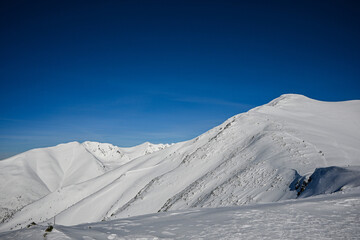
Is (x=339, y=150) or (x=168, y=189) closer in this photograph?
(x=339, y=150)

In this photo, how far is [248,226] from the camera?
7.64 meters

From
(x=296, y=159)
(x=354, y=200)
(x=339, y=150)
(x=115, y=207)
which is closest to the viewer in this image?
(x=354, y=200)

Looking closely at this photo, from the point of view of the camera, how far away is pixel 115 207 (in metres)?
49.3

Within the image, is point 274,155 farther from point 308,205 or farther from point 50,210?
point 50,210

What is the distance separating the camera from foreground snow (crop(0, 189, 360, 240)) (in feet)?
21.5

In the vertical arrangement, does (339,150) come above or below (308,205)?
above

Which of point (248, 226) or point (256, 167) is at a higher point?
point (256, 167)

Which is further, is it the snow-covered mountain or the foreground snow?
the snow-covered mountain

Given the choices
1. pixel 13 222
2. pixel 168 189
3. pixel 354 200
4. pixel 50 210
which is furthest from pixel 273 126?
pixel 13 222

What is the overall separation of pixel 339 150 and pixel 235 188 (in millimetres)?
14532

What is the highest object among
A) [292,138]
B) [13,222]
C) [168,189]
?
[292,138]

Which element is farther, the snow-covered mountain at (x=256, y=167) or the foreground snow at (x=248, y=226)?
the snow-covered mountain at (x=256, y=167)

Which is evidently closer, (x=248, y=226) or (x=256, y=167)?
(x=248, y=226)

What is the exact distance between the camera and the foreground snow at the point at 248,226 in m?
6.55
